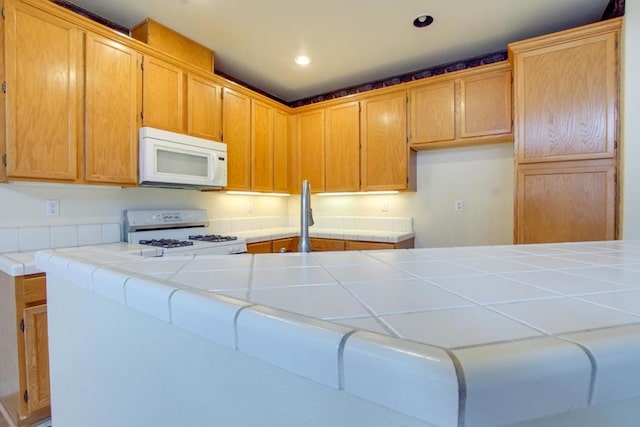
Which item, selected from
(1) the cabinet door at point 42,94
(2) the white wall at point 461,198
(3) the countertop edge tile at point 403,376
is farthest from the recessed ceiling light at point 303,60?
(3) the countertop edge tile at point 403,376

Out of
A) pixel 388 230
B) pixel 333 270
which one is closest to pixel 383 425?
pixel 333 270

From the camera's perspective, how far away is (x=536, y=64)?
225 centimetres

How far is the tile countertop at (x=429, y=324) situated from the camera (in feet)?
0.85

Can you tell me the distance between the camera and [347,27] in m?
2.37

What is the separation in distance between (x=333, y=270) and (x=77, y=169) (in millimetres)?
2004

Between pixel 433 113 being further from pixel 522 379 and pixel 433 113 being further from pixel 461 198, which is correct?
pixel 522 379

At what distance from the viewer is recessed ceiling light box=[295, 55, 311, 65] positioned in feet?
9.28

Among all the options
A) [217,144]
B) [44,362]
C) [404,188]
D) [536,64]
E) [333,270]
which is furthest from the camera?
[404,188]

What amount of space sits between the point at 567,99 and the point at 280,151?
2534mm

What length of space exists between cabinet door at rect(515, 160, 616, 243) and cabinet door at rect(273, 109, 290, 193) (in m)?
2.25

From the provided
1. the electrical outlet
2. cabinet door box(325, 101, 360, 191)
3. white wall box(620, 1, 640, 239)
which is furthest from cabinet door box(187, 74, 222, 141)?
white wall box(620, 1, 640, 239)

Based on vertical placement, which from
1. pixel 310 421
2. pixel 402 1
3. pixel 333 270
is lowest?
pixel 310 421

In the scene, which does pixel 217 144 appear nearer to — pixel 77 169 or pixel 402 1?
pixel 77 169

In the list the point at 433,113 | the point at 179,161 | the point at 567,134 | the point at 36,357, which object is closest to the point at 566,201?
the point at 567,134
